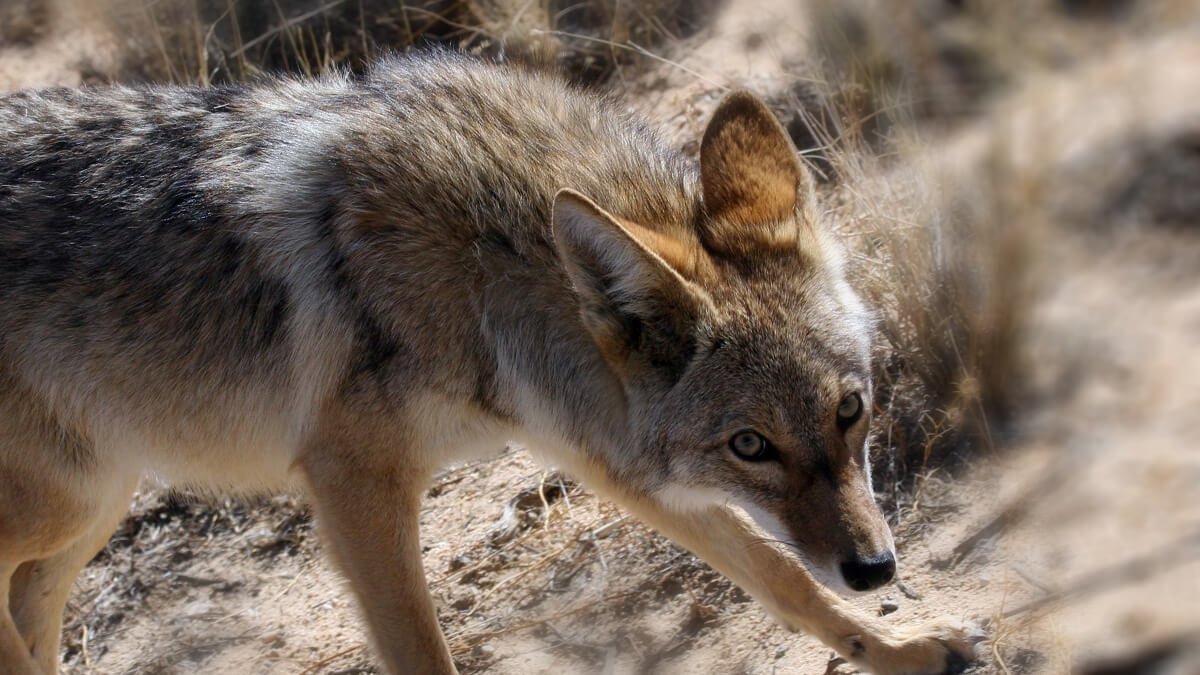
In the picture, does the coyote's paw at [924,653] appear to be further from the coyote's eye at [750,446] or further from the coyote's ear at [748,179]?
the coyote's ear at [748,179]

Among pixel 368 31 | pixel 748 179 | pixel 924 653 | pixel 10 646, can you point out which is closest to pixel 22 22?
pixel 368 31

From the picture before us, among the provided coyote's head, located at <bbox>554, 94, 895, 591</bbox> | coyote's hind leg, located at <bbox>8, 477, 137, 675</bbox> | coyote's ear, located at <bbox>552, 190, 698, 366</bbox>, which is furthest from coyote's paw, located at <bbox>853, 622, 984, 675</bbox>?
coyote's hind leg, located at <bbox>8, 477, 137, 675</bbox>

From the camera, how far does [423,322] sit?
11.7ft

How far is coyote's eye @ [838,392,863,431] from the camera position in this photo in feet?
11.1

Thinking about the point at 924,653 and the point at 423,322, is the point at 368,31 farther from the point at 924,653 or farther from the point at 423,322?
the point at 924,653

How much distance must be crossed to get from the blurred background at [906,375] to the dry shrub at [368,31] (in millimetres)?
23

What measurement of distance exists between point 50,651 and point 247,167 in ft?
7.24

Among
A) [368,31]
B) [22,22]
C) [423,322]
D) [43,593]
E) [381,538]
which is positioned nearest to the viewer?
[423,322]

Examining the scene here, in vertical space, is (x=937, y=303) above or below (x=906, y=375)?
above

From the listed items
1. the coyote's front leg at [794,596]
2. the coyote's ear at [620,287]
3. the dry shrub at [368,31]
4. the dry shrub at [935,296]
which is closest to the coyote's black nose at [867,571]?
the coyote's front leg at [794,596]

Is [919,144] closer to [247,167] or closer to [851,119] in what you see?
[851,119]

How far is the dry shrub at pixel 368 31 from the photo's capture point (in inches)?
268

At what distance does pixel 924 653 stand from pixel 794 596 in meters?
0.44

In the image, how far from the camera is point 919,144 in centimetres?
521
